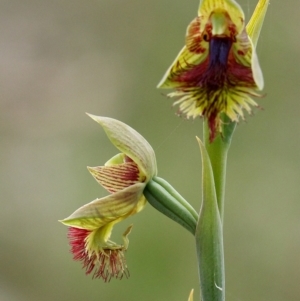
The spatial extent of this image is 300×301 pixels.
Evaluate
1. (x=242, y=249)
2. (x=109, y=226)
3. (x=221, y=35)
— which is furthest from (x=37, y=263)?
(x=221, y=35)

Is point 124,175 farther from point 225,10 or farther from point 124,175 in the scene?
point 225,10

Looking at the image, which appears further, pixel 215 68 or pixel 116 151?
pixel 116 151

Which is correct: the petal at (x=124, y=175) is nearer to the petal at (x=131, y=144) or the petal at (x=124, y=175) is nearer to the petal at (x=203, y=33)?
the petal at (x=131, y=144)

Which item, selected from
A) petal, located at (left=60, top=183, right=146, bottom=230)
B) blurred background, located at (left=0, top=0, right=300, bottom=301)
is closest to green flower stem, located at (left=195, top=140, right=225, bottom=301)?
petal, located at (left=60, top=183, right=146, bottom=230)

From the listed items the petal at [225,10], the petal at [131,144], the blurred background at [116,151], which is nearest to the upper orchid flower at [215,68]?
the petal at [225,10]

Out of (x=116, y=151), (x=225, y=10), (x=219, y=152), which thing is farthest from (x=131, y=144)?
(x=116, y=151)

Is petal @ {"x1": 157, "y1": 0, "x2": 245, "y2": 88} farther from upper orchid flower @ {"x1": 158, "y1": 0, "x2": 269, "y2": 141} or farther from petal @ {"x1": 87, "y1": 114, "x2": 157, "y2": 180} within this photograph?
petal @ {"x1": 87, "y1": 114, "x2": 157, "y2": 180}
